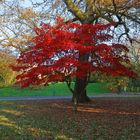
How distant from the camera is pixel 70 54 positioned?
58.6ft

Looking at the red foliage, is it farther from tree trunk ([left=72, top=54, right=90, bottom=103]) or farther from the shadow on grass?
the shadow on grass

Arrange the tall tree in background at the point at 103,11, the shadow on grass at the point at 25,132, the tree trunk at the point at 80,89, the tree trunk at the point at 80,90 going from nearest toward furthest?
the shadow on grass at the point at 25,132 → the tall tree in background at the point at 103,11 → the tree trunk at the point at 80,89 → the tree trunk at the point at 80,90

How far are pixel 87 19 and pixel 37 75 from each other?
8207 millimetres

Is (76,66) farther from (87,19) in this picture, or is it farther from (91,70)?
(87,19)

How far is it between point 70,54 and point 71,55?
103mm

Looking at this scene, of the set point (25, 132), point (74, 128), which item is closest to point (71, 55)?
point (74, 128)

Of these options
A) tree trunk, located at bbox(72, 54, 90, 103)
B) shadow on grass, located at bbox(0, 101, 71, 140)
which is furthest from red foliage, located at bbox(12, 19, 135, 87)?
shadow on grass, located at bbox(0, 101, 71, 140)

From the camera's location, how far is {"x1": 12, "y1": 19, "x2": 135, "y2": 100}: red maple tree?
17.5m

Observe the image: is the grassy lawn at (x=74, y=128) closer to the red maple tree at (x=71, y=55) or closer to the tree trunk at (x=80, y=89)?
the red maple tree at (x=71, y=55)

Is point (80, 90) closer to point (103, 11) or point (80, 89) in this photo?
point (80, 89)

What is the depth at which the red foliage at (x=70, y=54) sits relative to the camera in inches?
689

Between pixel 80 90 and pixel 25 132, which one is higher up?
pixel 80 90

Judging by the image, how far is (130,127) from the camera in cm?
1364

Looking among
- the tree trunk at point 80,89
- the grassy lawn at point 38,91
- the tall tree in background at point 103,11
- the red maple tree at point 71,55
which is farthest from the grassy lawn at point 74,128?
the grassy lawn at point 38,91
